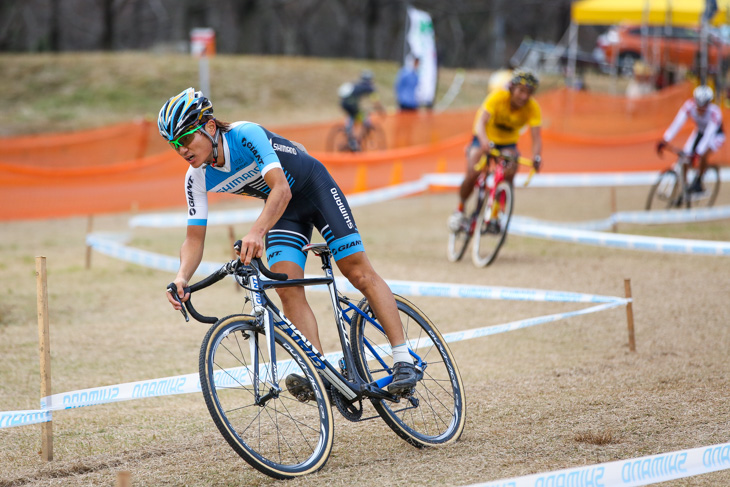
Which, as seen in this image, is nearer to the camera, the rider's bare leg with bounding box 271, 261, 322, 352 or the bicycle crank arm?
the bicycle crank arm

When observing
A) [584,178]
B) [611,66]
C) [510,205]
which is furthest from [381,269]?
[611,66]

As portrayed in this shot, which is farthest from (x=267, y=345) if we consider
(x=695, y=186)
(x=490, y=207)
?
(x=695, y=186)

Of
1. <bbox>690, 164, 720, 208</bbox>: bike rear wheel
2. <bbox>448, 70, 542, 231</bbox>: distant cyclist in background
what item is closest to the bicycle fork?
<bbox>448, 70, 542, 231</bbox>: distant cyclist in background

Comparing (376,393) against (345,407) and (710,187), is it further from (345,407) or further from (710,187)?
(710,187)

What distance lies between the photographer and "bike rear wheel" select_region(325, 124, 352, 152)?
19.2m

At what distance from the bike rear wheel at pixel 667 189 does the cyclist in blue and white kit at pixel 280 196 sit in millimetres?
9638

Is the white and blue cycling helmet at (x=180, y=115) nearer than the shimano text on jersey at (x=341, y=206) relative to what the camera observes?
Yes

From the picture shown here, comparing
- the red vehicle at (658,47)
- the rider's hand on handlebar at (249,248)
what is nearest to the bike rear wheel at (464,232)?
the rider's hand on handlebar at (249,248)

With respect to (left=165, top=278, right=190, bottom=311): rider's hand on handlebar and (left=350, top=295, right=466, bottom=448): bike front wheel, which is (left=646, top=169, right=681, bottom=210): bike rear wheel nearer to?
(left=350, top=295, right=466, bottom=448): bike front wheel

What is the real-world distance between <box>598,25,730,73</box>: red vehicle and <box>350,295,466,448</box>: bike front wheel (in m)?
24.2

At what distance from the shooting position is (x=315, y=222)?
4.50 m

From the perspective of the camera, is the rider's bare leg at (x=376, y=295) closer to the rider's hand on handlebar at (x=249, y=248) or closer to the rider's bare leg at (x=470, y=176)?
the rider's hand on handlebar at (x=249, y=248)

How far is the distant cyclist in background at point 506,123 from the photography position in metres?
9.16

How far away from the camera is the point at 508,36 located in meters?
60.2
